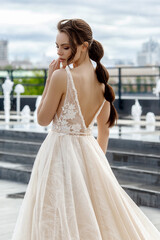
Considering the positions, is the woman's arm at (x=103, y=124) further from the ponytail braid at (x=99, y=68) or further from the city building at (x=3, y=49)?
the city building at (x=3, y=49)

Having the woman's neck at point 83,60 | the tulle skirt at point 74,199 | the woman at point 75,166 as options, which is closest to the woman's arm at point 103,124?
the woman at point 75,166

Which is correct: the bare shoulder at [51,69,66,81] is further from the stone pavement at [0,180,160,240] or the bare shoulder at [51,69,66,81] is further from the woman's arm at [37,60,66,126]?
the stone pavement at [0,180,160,240]

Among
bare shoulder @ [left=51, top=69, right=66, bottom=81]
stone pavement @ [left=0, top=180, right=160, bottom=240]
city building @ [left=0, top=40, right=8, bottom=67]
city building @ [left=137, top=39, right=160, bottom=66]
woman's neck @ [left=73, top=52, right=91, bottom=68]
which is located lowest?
stone pavement @ [left=0, top=180, right=160, bottom=240]

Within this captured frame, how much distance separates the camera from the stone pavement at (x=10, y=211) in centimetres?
462

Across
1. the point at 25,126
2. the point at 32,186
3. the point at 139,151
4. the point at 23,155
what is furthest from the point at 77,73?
the point at 25,126

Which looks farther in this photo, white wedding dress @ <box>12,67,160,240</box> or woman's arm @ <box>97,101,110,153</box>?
woman's arm @ <box>97,101,110,153</box>

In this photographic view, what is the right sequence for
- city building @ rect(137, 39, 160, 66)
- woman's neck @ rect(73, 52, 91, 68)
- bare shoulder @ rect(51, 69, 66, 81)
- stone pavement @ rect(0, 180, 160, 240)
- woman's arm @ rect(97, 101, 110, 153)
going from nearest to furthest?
1. bare shoulder @ rect(51, 69, 66, 81)
2. woman's neck @ rect(73, 52, 91, 68)
3. woman's arm @ rect(97, 101, 110, 153)
4. stone pavement @ rect(0, 180, 160, 240)
5. city building @ rect(137, 39, 160, 66)

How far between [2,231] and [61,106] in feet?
6.53

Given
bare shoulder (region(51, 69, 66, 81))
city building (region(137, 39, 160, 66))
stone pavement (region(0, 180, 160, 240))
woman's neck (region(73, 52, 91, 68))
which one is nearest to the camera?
bare shoulder (region(51, 69, 66, 81))

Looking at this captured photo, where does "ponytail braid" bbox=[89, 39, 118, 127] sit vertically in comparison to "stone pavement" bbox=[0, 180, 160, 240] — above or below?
above

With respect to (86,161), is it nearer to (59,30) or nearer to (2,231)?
(59,30)

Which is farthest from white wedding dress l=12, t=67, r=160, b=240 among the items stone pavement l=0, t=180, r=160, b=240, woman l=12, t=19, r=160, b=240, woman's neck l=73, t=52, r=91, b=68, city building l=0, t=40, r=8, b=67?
city building l=0, t=40, r=8, b=67

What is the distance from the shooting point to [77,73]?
2898 millimetres

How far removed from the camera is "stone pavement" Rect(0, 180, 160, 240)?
4621 mm
